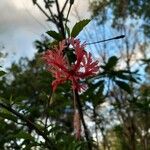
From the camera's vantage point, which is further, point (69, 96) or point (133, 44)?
point (133, 44)

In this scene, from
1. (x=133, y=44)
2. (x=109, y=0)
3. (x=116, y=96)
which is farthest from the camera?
(x=109, y=0)

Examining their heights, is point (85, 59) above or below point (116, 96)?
below

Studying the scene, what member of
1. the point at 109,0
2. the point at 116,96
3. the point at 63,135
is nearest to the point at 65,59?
the point at 63,135

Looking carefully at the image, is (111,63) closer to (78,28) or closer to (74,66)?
(78,28)

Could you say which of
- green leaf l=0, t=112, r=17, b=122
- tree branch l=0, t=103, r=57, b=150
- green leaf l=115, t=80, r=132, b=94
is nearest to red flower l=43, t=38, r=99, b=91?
tree branch l=0, t=103, r=57, b=150

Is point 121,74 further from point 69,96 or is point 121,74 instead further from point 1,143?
point 1,143

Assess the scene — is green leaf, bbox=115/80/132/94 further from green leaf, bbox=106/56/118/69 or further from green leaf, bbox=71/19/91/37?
green leaf, bbox=71/19/91/37

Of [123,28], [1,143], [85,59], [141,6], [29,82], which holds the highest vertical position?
[29,82]

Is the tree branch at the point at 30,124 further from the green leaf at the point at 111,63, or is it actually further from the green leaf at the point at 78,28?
the green leaf at the point at 111,63

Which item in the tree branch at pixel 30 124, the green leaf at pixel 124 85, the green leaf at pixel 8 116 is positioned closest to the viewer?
the tree branch at pixel 30 124

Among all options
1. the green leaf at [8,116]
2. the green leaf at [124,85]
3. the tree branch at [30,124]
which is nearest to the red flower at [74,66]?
the tree branch at [30,124]
